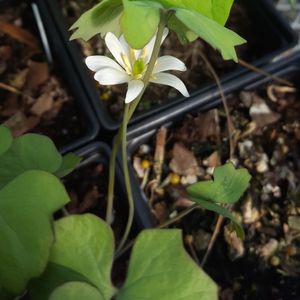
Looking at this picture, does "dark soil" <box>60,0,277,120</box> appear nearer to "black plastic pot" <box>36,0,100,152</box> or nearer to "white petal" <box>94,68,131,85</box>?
"black plastic pot" <box>36,0,100,152</box>

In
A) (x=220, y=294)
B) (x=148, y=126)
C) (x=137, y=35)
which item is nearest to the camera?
(x=137, y=35)

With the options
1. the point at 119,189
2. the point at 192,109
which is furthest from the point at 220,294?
the point at 192,109

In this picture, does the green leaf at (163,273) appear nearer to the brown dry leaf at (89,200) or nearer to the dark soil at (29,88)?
the brown dry leaf at (89,200)

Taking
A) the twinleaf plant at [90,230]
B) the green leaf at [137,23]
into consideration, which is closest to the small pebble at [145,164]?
the twinleaf plant at [90,230]

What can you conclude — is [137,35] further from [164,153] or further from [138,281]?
[164,153]

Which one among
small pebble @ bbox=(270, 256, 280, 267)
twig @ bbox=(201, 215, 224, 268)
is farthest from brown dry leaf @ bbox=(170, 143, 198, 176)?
small pebble @ bbox=(270, 256, 280, 267)

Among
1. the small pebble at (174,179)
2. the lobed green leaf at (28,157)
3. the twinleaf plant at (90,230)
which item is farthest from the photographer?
the small pebble at (174,179)
